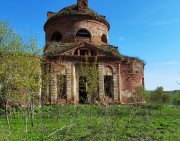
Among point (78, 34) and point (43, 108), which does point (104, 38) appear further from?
point (43, 108)

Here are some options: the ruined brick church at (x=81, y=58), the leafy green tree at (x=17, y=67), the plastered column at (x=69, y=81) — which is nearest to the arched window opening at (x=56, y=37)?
the ruined brick church at (x=81, y=58)

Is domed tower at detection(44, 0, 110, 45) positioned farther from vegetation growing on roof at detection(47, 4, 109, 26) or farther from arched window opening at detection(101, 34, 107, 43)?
arched window opening at detection(101, 34, 107, 43)

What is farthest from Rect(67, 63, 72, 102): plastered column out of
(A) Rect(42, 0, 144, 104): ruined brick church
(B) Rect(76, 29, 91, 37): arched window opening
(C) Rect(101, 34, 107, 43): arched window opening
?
(C) Rect(101, 34, 107, 43): arched window opening

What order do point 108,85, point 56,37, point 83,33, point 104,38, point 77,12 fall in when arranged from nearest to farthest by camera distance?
point 108,85 < point 77,12 < point 83,33 < point 56,37 < point 104,38

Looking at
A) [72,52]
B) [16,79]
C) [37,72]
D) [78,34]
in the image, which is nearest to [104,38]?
[78,34]

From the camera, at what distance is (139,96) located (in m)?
24.2

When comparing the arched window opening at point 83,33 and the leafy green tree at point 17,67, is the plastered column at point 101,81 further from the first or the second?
the leafy green tree at point 17,67

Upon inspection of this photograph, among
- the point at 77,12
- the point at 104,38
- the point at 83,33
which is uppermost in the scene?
the point at 77,12

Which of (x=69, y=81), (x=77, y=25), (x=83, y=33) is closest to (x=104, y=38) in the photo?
(x=83, y=33)

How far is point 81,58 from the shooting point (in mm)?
23422

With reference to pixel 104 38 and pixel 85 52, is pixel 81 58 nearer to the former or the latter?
pixel 85 52

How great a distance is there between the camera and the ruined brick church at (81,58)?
22891mm

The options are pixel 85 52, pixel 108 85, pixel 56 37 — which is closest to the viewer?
pixel 108 85

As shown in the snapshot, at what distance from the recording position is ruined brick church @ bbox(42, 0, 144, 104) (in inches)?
901
